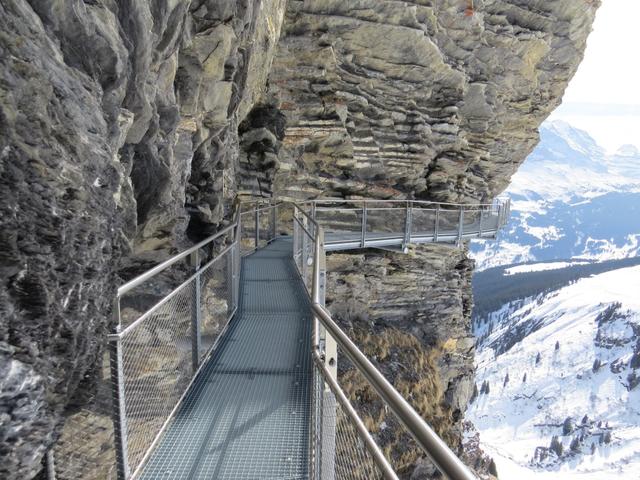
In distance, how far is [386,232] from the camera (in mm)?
12562

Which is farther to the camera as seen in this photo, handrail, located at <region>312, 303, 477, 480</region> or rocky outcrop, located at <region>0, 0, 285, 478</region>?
rocky outcrop, located at <region>0, 0, 285, 478</region>

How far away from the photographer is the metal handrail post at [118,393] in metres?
2.55

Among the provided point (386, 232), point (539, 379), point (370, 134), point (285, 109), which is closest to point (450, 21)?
point (370, 134)

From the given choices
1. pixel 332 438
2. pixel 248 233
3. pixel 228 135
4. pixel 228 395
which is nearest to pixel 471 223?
pixel 248 233

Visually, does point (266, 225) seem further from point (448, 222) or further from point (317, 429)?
point (317, 429)

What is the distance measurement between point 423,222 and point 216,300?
29.1 ft

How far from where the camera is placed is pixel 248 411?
3.82 m

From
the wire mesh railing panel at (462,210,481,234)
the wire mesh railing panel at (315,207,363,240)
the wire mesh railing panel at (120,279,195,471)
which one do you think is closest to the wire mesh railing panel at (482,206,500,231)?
the wire mesh railing panel at (462,210,481,234)

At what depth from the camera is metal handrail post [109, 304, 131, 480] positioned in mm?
2553

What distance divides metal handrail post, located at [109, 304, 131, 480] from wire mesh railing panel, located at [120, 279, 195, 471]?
67 mm

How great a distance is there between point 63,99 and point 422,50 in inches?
544

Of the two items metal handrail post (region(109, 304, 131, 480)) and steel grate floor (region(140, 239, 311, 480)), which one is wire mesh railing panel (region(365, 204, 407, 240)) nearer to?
steel grate floor (region(140, 239, 311, 480))

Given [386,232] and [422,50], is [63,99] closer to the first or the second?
[386,232]

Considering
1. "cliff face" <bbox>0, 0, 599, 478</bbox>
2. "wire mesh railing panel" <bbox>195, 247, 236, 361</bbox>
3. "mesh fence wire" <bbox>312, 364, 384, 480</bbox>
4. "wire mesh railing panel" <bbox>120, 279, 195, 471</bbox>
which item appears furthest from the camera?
"wire mesh railing panel" <bbox>195, 247, 236, 361</bbox>
